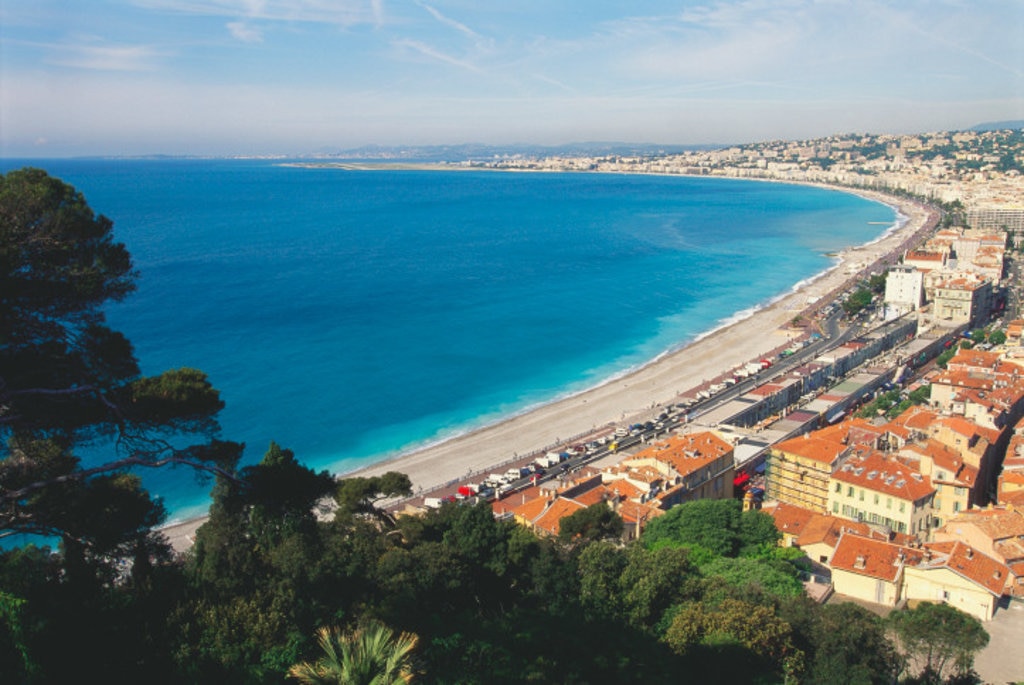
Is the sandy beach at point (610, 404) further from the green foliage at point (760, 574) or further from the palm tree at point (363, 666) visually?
the palm tree at point (363, 666)

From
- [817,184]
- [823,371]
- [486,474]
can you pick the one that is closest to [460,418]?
[486,474]

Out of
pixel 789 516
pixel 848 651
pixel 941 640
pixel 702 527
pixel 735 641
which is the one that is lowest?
pixel 789 516

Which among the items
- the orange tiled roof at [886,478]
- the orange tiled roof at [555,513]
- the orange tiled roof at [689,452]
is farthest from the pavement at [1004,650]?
the orange tiled roof at [555,513]

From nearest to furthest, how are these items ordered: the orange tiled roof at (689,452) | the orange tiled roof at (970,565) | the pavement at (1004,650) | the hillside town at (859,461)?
the pavement at (1004,650), the orange tiled roof at (970,565), the hillside town at (859,461), the orange tiled roof at (689,452)

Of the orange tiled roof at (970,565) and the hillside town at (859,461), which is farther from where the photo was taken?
the hillside town at (859,461)

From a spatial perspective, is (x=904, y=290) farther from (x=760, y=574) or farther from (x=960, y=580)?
(x=760, y=574)

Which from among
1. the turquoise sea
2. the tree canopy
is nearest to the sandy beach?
the turquoise sea

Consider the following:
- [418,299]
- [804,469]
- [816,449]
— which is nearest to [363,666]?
[804,469]

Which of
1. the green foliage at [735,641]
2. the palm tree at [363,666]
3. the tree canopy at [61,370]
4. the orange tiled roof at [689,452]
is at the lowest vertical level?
the orange tiled roof at [689,452]
